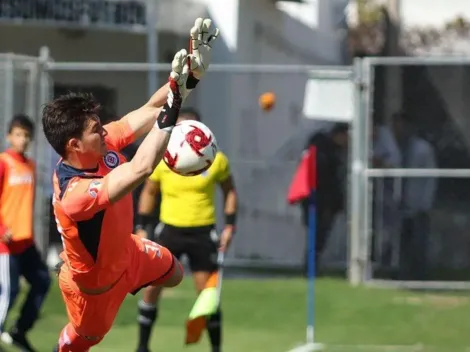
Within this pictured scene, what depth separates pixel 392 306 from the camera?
12.8 metres

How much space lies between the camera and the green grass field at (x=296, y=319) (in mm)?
10758

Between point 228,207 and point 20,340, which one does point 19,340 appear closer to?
point 20,340

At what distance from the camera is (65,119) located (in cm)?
662

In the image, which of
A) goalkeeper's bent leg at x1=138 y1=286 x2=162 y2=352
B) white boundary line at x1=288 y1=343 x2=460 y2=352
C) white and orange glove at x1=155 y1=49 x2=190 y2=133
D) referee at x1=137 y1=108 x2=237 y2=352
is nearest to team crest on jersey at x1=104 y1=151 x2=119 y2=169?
white and orange glove at x1=155 y1=49 x2=190 y2=133

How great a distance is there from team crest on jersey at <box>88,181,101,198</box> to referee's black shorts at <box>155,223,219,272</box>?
3.34m

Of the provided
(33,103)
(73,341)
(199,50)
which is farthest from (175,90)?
(33,103)

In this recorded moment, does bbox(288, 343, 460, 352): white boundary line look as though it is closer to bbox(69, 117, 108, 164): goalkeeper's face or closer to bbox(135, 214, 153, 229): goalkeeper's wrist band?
bbox(135, 214, 153, 229): goalkeeper's wrist band

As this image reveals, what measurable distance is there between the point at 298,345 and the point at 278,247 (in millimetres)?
5582

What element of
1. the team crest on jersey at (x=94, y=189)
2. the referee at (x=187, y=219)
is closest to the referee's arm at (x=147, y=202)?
the referee at (x=187, y=219)

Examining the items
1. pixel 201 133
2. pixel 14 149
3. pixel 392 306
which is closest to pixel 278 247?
pixel 392 306

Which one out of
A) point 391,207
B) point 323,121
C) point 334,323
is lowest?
point 334,323

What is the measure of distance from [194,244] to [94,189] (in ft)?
11.4

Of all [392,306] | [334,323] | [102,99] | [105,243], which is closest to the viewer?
[105,243]

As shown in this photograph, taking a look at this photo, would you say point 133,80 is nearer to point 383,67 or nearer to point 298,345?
point 383,67
